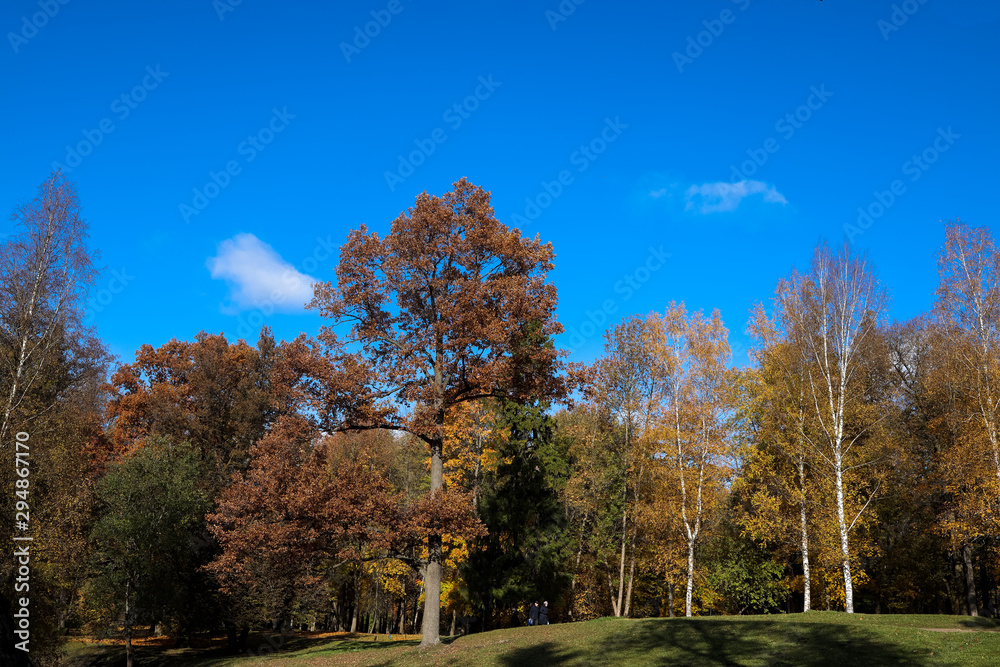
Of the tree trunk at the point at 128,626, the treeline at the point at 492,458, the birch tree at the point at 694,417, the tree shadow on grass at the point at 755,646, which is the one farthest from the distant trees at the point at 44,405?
the birch tree at the point at 694,417

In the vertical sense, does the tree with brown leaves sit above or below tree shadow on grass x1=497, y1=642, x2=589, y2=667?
above

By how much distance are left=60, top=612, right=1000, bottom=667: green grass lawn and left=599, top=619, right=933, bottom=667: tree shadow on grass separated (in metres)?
0.02

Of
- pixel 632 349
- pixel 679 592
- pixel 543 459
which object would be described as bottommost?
pixel 679 592

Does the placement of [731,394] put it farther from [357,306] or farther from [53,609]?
[53,609]

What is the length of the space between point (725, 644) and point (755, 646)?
28.6 inches

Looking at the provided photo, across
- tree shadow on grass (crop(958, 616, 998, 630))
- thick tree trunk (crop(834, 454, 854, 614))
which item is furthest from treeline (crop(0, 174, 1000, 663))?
tree shadow on grass (crop(958, 616, 998, 630))

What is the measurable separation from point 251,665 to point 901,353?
39.3m

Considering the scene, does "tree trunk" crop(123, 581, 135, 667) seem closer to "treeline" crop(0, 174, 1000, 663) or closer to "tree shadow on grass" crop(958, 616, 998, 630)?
"treeline" crop(0, 174, 1000, 663)

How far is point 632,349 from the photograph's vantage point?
108 feet

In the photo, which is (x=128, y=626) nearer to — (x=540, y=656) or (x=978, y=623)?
(x=540, y=656)

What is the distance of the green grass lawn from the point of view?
41.9 feet

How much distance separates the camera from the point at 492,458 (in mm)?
30625

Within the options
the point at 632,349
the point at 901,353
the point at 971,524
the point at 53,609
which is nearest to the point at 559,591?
the point at 632,349

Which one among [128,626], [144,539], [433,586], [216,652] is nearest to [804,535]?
[433,586]
